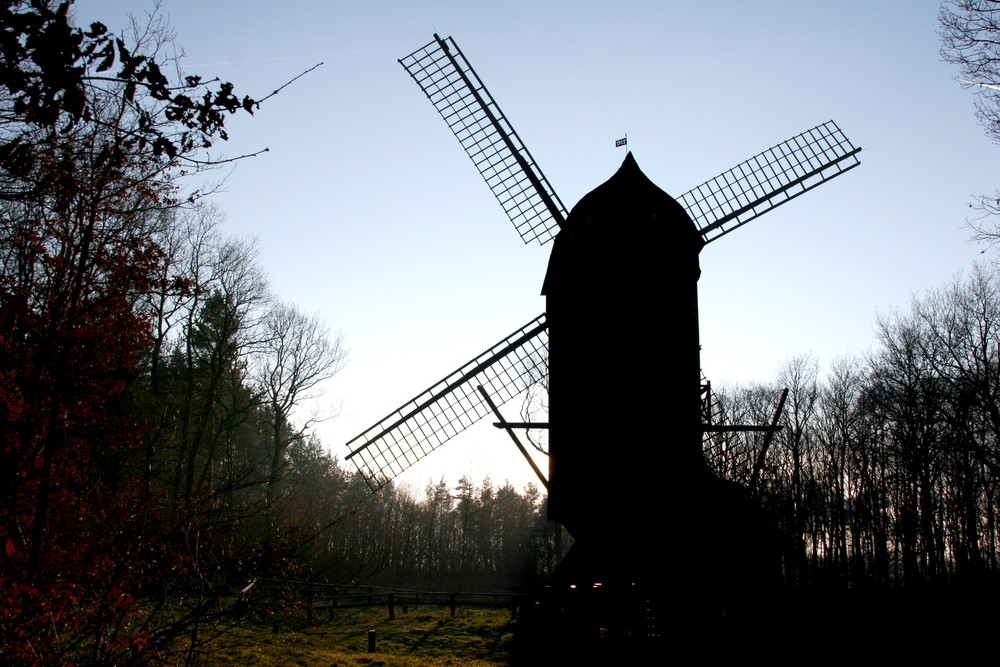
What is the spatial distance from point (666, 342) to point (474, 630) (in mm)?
13165

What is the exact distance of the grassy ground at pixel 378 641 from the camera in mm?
15523

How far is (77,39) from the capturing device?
13.4 ft

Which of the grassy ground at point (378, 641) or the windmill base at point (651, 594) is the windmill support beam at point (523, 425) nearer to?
the windmill base at point (651, 594)

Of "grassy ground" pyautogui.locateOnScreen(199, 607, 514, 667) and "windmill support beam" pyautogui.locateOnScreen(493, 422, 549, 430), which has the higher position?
"windmill support beam" pyautogui.locateOnScreen(493, 422, 549, 430)

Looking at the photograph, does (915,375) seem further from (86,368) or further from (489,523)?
(489,523)

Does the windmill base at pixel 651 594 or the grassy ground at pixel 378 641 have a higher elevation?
the windmill base at pixel 651 594

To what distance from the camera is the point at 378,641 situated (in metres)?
20.2

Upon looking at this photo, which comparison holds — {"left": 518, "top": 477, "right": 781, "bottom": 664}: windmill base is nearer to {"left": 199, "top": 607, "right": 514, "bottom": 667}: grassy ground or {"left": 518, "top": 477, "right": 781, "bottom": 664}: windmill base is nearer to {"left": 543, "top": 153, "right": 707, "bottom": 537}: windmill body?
{"left": 543, "top": 153, "right": 707, "bottom": 537}: windmill body

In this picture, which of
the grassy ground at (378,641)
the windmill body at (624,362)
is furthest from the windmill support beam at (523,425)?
the grassy ground at (378,641)

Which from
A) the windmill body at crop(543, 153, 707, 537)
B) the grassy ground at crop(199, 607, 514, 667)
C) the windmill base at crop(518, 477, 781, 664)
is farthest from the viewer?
the grassy ground at crop(199, 607, 514, 667)

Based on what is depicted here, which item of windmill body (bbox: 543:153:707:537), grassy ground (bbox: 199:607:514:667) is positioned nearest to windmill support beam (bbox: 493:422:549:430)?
windmill body (bbox: 543:153:707:537)

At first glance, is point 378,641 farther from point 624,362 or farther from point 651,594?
point 624,362

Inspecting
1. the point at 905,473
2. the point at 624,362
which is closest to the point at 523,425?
the point at 624,362

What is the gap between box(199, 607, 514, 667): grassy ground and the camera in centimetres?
1552
